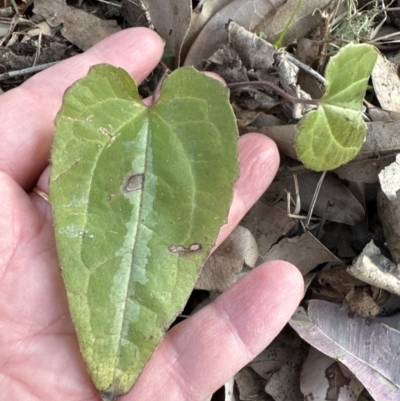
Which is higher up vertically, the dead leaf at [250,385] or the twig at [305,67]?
the twig at [305,67]

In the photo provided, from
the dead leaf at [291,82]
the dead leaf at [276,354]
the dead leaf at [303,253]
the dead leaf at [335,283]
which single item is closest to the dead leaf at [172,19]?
the dead leaf at [291,82]

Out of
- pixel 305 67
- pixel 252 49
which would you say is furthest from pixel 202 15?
pixel 305 67

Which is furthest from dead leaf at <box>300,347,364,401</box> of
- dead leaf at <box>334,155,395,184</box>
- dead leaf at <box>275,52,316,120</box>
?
dead leaf at <box>275,52,316,120</box>

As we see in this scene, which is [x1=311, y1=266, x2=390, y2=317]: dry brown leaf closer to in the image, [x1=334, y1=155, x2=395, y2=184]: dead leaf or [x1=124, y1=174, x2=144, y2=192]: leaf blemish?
[x1=334, y1=155, x2=395, y2=184]: dead leaf

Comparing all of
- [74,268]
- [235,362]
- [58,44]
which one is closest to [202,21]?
[58,44]

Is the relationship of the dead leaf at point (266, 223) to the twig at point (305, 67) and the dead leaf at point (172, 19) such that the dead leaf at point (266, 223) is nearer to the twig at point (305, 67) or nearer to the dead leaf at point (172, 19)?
the twig at point (305, 67)

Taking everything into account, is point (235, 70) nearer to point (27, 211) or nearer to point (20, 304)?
point (27, 211)

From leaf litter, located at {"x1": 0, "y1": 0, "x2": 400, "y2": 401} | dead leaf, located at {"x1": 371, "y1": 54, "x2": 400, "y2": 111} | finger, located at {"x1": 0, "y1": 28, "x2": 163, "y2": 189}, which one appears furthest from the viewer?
dead leaf, located at {"x1": 371, "y1": 54, "x2": 400, "y2": 111}
